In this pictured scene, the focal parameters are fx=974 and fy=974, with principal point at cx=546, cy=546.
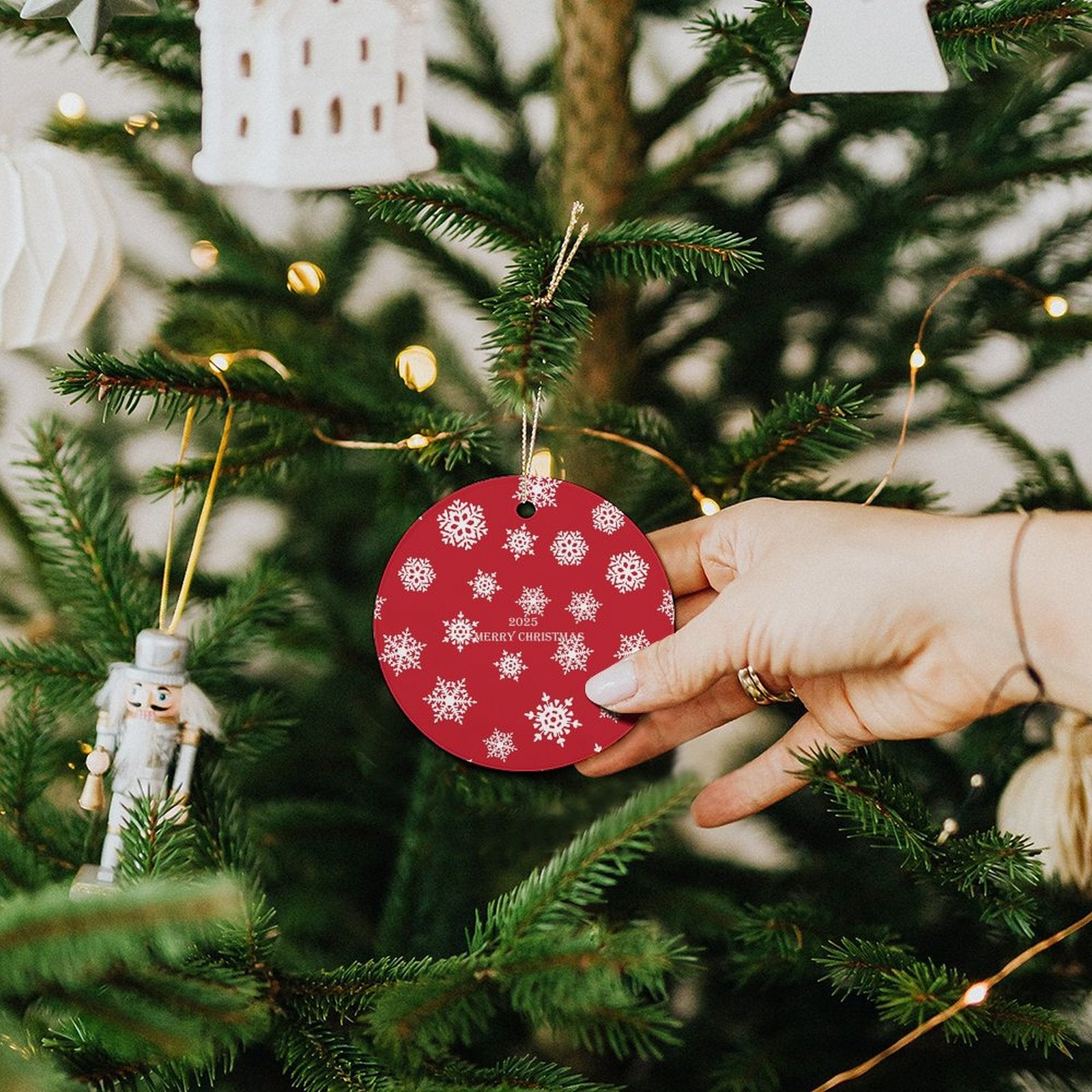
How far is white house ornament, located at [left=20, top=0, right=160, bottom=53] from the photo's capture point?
23.3 inches

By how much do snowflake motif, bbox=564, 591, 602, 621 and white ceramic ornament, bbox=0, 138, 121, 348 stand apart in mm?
460

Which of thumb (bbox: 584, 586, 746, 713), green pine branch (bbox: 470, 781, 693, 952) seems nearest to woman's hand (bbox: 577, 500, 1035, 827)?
thumb (bbox: 584, 586, 746, 713)

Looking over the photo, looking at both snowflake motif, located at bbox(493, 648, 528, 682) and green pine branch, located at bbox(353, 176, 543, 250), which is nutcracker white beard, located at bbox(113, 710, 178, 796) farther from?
green pine branch, located at bbox(353, 176, 543, 250)

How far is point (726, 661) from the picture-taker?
59cm

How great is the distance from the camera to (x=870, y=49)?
56cm

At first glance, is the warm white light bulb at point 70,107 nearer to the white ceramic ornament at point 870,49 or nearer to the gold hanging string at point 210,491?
the gold hanging string at point 210,491

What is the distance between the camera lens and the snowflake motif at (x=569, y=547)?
2.08 feet

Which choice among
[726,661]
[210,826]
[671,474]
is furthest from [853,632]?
[210,826]

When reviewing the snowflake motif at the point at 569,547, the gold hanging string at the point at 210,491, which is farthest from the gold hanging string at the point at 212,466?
the snowflake motif at the point at 569,547

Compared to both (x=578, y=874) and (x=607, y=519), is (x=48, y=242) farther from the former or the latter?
(x=578, y=874)

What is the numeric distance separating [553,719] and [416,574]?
0.13 m

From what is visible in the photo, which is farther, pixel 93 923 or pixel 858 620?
pixel 858 620

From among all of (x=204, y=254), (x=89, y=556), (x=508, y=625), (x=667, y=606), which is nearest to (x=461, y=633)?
(x=508, y=625)

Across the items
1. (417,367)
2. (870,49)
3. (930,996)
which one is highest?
(870,49)
